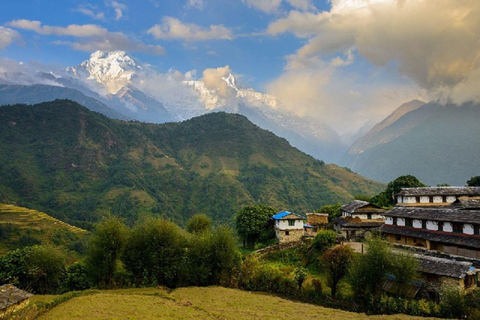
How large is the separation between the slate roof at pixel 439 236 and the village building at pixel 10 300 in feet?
155

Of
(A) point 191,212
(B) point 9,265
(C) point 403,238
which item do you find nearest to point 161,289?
(B) point 9,265

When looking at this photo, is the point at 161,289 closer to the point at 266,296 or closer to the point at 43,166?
the point at 266,296

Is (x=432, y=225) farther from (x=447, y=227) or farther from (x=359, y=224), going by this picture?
(x=359, y=224)

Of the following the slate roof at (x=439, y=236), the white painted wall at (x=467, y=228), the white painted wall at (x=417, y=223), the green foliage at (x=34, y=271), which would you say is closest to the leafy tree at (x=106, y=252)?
the green foliage at (x=34, y=271)

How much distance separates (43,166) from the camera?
192 metres

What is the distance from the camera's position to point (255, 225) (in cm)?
→ 6181

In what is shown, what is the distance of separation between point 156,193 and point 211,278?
15963 cm

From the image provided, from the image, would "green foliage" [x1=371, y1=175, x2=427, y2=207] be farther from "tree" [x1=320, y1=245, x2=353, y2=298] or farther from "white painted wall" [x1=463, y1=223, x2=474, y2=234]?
"tree" [x1=320, y1=245, x2=353, y2=298]

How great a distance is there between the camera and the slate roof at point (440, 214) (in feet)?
127

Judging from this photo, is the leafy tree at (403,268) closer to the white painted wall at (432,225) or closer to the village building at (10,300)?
the white painted wall at (432,225)

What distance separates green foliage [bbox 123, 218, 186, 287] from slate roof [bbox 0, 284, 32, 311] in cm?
1282

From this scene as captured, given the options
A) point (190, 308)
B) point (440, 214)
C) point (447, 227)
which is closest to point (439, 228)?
point (447, 227)

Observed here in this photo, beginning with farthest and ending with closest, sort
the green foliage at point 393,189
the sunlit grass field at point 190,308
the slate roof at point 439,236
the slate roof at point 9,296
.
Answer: the green foliage at point 393,189 → the slate roof at point 439,236 → the slate roof at point 9,296 → the sunlit grass field at point 190,308

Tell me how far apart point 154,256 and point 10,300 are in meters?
15.7
